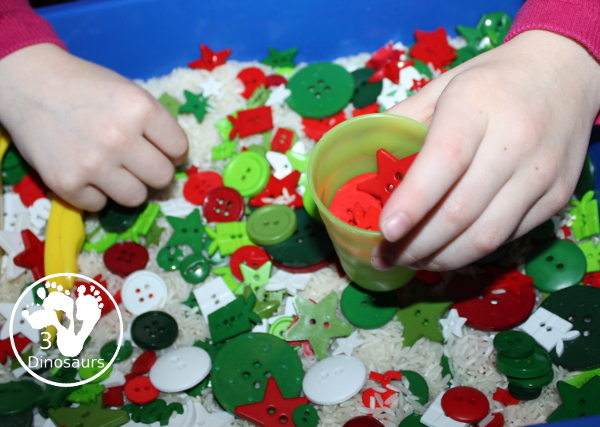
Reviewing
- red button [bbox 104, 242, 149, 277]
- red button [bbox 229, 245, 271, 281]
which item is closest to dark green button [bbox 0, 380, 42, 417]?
red button [bbox 104, 242, 149, 277]

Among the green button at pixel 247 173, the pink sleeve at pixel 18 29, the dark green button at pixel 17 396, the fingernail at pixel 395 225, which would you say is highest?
the pink sleeve at pixel 18 29

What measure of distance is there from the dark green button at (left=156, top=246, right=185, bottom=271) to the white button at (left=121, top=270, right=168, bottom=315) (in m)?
0.03

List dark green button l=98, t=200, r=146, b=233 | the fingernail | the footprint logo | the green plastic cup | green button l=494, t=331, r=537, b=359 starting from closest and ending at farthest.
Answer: the fingernail → the green plastic cup → green button l=494, t=331, r=537, b=359 → the footprint logo → dark green button l=98, t=200, r=146, b=233

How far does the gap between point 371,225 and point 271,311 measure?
269mm

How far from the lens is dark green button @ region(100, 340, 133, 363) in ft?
2.80

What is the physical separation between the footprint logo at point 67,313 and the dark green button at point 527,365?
0.63 m

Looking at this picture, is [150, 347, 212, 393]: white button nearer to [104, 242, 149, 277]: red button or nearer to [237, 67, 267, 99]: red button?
[104, 242, 149, 277]: red button

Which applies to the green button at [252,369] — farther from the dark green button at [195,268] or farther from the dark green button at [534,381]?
the dark green button at [534,381]

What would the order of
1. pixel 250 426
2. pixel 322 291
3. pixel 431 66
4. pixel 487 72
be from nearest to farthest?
pixel 487 72, pixel 250 426, pixel 322 291, pixel 431 66

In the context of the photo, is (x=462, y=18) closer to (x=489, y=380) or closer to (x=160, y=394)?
(x=489, y=380)

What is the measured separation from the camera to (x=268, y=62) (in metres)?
1.19

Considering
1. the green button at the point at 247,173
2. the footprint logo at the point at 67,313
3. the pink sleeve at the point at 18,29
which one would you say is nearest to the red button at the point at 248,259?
the green button at the point at 247,173

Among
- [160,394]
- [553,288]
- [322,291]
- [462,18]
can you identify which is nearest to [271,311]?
[322,291]

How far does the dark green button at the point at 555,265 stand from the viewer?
2.79 feet
